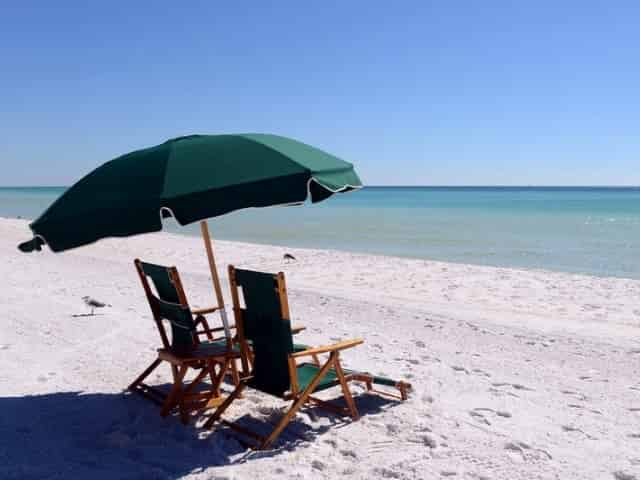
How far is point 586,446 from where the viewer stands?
367cm

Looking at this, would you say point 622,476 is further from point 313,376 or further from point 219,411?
point 219,411

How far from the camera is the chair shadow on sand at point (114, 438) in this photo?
11.3ft

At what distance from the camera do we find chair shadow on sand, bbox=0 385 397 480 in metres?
3.44

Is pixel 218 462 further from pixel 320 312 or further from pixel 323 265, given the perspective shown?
pixel 323 265

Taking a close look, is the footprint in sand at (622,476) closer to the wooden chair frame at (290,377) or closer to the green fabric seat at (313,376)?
the wooden chair frame at (290,377)

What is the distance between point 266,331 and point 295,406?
1.58 feet

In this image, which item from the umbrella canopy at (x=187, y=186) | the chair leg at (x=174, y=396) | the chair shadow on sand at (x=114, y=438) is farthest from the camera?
the chair leg at (x=174, y=396)

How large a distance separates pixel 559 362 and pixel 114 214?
4.16 metres

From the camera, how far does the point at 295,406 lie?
3729 mm

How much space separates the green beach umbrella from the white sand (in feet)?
4.21

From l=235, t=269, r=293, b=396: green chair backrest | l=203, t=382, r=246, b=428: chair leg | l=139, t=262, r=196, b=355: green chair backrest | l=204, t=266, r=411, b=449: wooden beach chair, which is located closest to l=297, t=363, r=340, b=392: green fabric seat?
l=204, t=266, r=411, b=449: wooden beach chair

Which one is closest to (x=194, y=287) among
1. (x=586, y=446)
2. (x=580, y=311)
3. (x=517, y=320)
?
(x=517, y=320)

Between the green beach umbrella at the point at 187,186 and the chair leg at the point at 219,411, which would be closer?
the green beach umbrella at the point at 187,186

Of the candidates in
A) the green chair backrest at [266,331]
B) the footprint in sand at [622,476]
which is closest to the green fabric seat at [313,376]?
the green chair backrest at [266,331]
